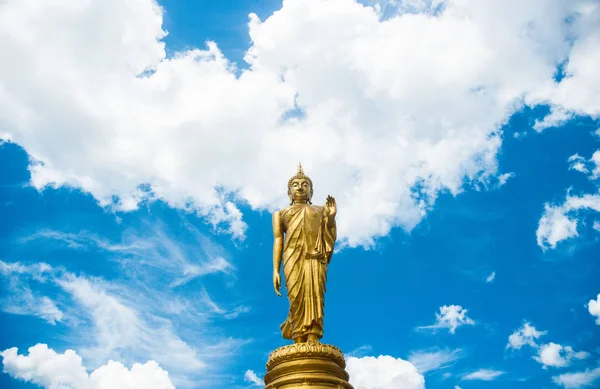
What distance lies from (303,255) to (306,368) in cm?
285

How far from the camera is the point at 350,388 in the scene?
41.8 ft

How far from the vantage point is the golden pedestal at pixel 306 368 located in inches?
488

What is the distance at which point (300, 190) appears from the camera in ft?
Result: 51.2

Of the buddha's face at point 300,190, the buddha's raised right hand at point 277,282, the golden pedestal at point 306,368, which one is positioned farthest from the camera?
the buddha's face at point 300,190

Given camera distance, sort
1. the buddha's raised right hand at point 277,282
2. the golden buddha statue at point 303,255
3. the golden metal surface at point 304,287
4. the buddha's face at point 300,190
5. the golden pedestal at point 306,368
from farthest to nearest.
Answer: the buddha's face at point 300,190, the buddha's raised right hand at point 277,282, the golden buddha statue at point 303,255, the golden metal surface at point 304,287, the golden pedestal at point 306,368

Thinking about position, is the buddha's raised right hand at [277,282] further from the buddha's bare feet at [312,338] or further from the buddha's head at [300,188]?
the buddha's head at [300,188]

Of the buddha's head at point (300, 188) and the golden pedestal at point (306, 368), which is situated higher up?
the buddha's head at point (300, 188)

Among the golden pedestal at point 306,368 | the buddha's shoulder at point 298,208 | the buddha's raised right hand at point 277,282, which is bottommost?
the golden pedestal at point 306,368

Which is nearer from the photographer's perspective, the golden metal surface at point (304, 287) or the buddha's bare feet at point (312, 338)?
the golden metal surface at point (304, 287)

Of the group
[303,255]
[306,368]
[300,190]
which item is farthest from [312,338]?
[300,190]

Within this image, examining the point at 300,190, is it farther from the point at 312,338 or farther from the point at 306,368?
the point at 306,368

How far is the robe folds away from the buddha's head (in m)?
0.33

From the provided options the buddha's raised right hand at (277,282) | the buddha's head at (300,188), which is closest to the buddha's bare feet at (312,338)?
the buddha's raised right hand at (277,282)

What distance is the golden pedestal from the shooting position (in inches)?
488
